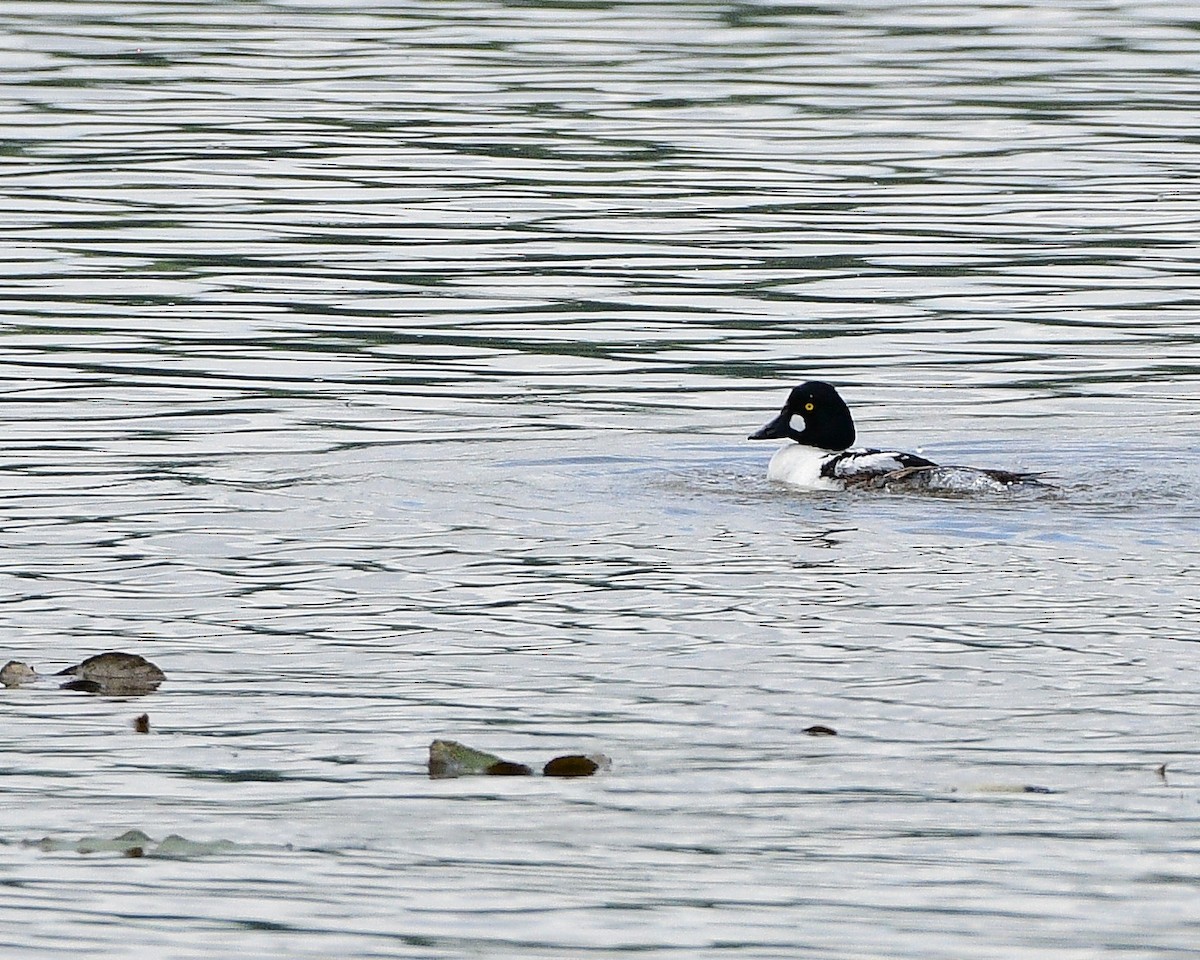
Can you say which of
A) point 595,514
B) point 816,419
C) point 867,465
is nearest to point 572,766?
point 595,514

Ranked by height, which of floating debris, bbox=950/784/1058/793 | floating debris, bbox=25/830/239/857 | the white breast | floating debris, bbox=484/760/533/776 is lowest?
the white breast

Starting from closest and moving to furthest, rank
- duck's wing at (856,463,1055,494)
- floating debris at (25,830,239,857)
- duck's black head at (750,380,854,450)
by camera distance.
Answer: floating debris at (25,830,239,857) → duck's wing at (856,463,1055,494) → duck's black head at (750,380,854,450)

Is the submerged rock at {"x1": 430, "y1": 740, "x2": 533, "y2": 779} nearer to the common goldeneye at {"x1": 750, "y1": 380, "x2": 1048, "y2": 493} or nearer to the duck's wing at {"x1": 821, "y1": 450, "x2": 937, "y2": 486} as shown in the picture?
the common goldeneye at {"x1": 750, "y1": 380, "x2": 1048, "y2": 493}

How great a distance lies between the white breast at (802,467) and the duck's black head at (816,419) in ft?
0.37

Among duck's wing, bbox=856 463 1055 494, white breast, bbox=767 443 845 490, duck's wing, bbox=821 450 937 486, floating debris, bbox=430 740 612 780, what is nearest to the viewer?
floating debris, bbox=430 740 612 780

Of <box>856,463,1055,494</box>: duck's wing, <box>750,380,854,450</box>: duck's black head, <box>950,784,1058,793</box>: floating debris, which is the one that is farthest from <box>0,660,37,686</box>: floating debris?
<box>750,380,854,450</box>: duck's black head

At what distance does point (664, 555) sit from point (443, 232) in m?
9.09

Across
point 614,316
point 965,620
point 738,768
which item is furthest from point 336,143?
point 738,768

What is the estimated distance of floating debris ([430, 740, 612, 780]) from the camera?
8258 millimetres

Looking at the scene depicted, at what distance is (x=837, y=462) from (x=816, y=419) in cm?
30

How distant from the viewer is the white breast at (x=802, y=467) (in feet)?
44.3

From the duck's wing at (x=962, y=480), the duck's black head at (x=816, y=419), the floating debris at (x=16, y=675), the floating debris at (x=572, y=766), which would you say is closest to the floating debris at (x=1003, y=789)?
the floating debris at (x=572, y=766)

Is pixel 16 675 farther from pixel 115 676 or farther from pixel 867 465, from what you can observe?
pixel 867 465

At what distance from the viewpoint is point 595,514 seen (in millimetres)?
12578
